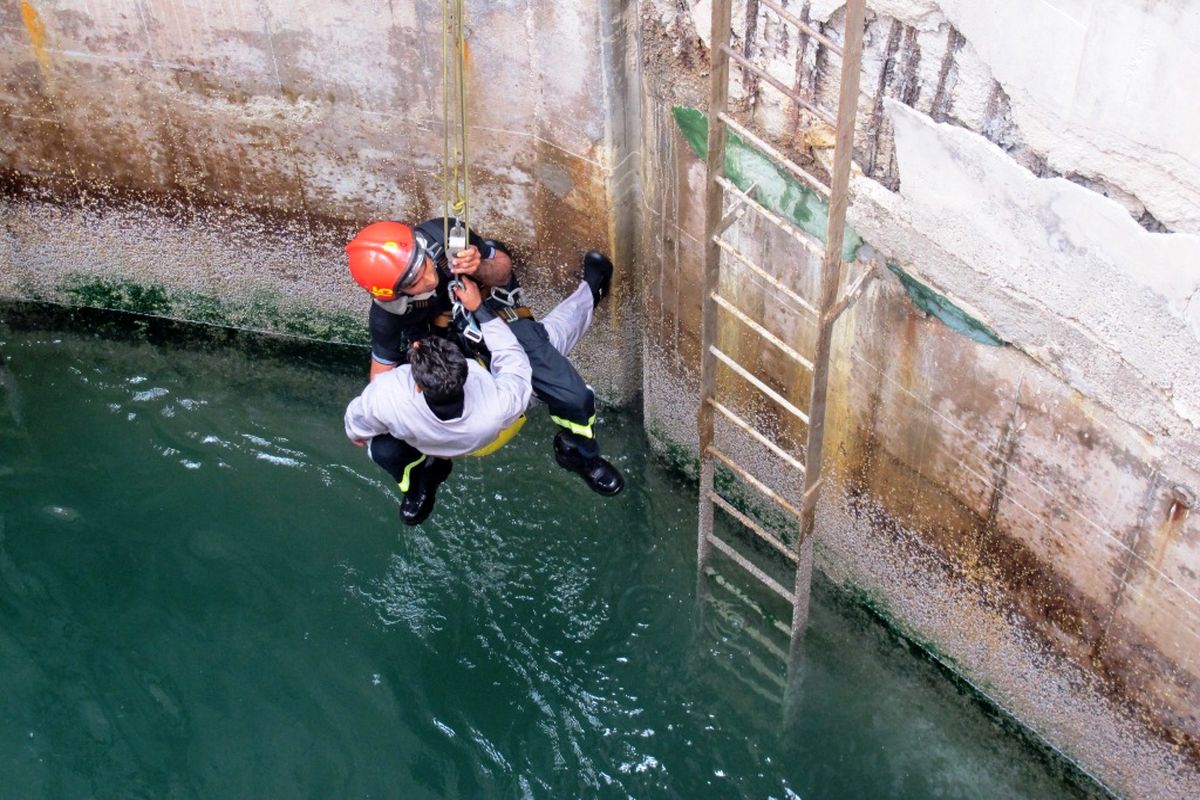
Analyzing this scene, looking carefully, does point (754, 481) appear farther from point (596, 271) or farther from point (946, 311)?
point (596, 271)

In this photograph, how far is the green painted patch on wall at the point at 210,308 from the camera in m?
7.93

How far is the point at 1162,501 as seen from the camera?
480 centimetres

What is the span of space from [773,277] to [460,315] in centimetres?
139

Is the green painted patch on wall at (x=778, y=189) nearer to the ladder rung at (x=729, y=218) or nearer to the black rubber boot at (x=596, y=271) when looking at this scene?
the ladder rung at (x=729, y=218)

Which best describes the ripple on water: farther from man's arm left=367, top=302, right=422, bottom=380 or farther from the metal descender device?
the metal descender device

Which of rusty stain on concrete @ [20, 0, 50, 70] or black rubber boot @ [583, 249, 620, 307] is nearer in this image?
black rubber boot @ [583, 249, 620, 307]

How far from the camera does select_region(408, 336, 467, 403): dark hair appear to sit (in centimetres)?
522

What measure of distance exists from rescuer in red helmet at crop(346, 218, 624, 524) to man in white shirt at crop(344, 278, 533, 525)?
0.07m

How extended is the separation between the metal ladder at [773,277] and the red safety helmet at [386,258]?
1221 millimetres

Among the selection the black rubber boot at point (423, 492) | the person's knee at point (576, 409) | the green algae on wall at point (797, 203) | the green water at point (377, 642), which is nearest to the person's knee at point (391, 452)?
the black rubber boot at point (423, 492)

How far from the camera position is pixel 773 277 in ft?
18.0

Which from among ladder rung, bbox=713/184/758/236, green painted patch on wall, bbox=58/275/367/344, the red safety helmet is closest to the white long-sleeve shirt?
the red safety helmet

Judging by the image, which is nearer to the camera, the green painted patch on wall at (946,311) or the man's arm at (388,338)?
the green painted patch on wall at (946,311)

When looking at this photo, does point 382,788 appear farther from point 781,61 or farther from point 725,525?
point 781,61
